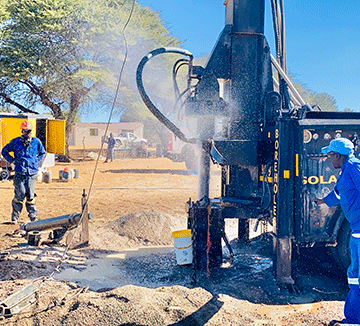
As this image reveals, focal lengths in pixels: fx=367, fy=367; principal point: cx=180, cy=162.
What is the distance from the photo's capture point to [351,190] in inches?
143

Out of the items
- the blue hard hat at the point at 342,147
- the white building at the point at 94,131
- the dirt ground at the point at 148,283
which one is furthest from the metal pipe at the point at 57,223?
the white building at the point at 94,131

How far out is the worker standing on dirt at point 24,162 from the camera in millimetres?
7141

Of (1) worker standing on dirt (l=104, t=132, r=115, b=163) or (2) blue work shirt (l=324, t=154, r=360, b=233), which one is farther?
(1) worker standing on dirt (l=104, t=132, r=115, b=163)

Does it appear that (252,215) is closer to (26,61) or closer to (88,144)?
(26,61)

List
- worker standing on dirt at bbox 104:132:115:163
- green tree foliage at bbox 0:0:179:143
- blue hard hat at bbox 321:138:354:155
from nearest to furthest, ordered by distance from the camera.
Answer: blue hard hat at bbox 321:138:354:155, green tree foliage at bbox 0:0:179:143, worker standing on dirt at bbox 104:132:115:163

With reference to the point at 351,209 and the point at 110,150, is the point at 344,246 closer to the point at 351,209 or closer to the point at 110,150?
the point at 351,209

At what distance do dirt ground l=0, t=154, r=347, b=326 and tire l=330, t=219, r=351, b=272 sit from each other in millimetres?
345

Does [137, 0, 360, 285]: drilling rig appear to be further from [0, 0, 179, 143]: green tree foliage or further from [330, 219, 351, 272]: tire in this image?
[0, 0, 179, 143]: green tree foliage

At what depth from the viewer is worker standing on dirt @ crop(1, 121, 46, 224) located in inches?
281

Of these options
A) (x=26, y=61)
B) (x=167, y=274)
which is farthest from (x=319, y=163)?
(x=26, y=61)

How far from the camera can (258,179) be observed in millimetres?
5688

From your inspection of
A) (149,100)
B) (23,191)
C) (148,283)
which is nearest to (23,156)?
(23,191)

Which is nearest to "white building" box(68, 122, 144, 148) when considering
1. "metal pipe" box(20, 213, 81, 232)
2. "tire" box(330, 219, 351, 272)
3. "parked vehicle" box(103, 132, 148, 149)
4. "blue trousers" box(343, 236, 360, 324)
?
"parked vehicle" box(103, 132, 148, 149)

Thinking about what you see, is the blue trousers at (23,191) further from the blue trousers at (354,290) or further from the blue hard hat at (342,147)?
the blue trousers at (354,290)
